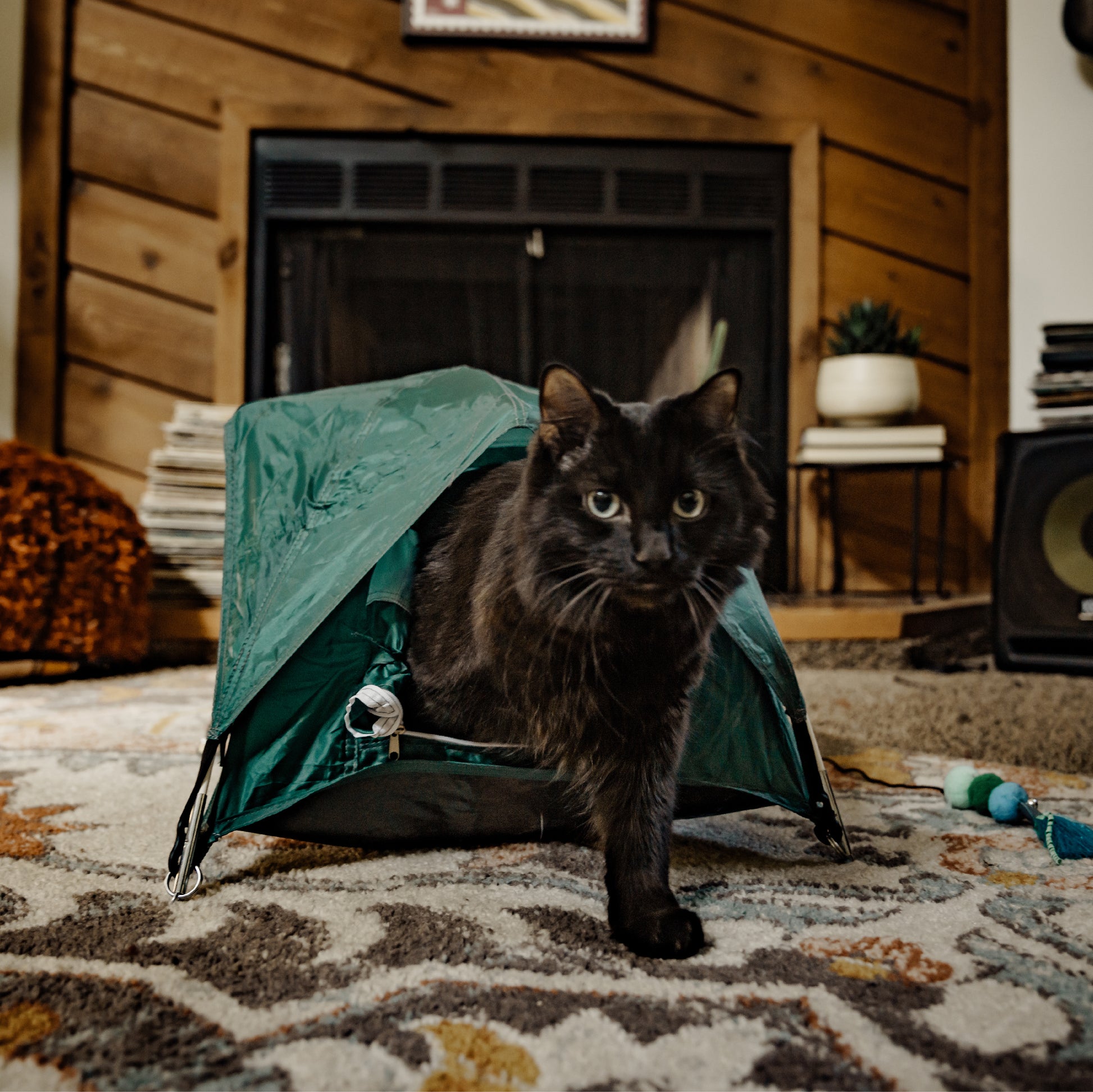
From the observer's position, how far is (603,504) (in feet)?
2.45

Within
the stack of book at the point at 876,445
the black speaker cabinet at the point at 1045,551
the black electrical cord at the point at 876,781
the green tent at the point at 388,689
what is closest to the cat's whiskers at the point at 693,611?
the green tent at the point at 388,689

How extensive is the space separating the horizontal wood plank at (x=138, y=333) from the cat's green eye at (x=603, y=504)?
7.39ft

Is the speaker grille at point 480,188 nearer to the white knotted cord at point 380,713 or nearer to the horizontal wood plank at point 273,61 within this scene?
A: the horizontal wood plank at point 273,61

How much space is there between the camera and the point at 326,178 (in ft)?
8.55

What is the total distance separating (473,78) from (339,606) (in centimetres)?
228

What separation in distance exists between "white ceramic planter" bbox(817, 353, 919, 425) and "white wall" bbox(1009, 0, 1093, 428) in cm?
57

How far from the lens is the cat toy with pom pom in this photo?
0.92 m

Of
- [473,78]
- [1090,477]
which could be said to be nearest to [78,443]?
[473,78]

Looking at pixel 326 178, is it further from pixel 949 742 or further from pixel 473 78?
pixel 949 742

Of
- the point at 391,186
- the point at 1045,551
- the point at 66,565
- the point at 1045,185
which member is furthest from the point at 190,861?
the point at 1045,185

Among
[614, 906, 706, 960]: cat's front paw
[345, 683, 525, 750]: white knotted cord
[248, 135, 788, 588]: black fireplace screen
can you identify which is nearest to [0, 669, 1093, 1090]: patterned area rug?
[614, 906, 706, 960]: cat's front paw

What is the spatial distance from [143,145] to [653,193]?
5.08ft

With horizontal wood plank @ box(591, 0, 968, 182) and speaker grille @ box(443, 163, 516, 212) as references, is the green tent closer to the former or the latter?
speaker grille @ box(443, 163, 516, 212)

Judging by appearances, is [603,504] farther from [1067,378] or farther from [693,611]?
[1067,378]
